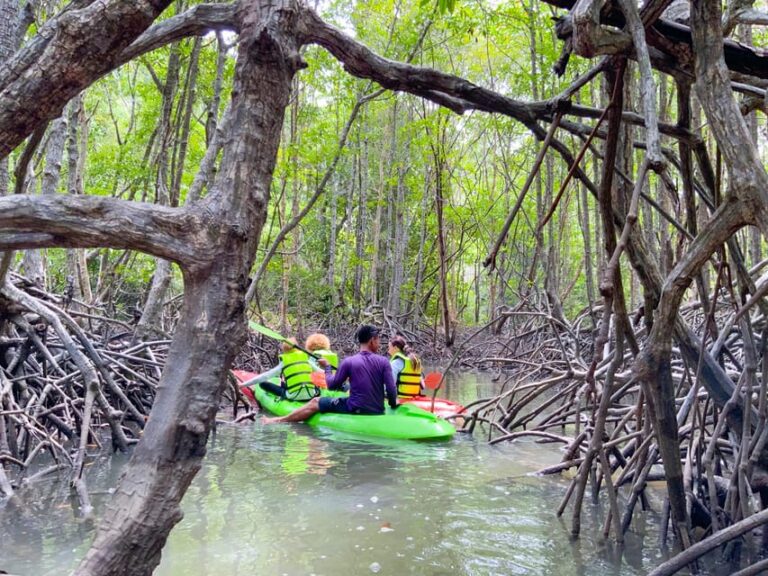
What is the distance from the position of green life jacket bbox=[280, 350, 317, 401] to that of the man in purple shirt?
97 cm

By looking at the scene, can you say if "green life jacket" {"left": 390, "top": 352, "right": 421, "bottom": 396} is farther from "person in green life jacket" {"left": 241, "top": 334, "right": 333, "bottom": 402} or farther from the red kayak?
"person in green life jacket" {"left": 241, "top": 334, "right": 333, "bottom": 402}

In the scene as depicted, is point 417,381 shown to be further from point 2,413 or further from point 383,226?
point 383,226

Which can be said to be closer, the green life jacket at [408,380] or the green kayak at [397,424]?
the green kayak at [397,424]

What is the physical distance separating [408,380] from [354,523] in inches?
172

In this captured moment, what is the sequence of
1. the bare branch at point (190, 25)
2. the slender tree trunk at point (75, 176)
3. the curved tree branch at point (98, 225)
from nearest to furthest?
1. the curved tree branch at point (98, 225)
2. the bare branch at point (190, 25)
3. the slender tree trunk at point (75, 176)

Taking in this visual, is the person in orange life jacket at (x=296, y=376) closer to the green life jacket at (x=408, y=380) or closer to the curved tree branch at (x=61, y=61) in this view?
the green life jacket at (x=408, y=380)

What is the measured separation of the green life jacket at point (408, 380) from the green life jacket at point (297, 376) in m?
1.15

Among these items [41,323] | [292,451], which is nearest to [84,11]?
[41,323]

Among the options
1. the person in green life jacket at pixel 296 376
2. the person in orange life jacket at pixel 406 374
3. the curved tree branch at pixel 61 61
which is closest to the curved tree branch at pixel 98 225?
the curved tree branch at pixel 61 61

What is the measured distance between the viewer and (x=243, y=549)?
10.9 ft

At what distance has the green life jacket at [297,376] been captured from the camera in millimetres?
8047

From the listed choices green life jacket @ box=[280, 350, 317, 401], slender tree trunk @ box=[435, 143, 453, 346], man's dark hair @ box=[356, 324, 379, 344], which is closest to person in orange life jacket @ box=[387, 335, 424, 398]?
slender tree trunk @ box=[435, 143, 453, 346]

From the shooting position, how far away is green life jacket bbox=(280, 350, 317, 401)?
8.05 metres

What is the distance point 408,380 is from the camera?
8.13 meters
